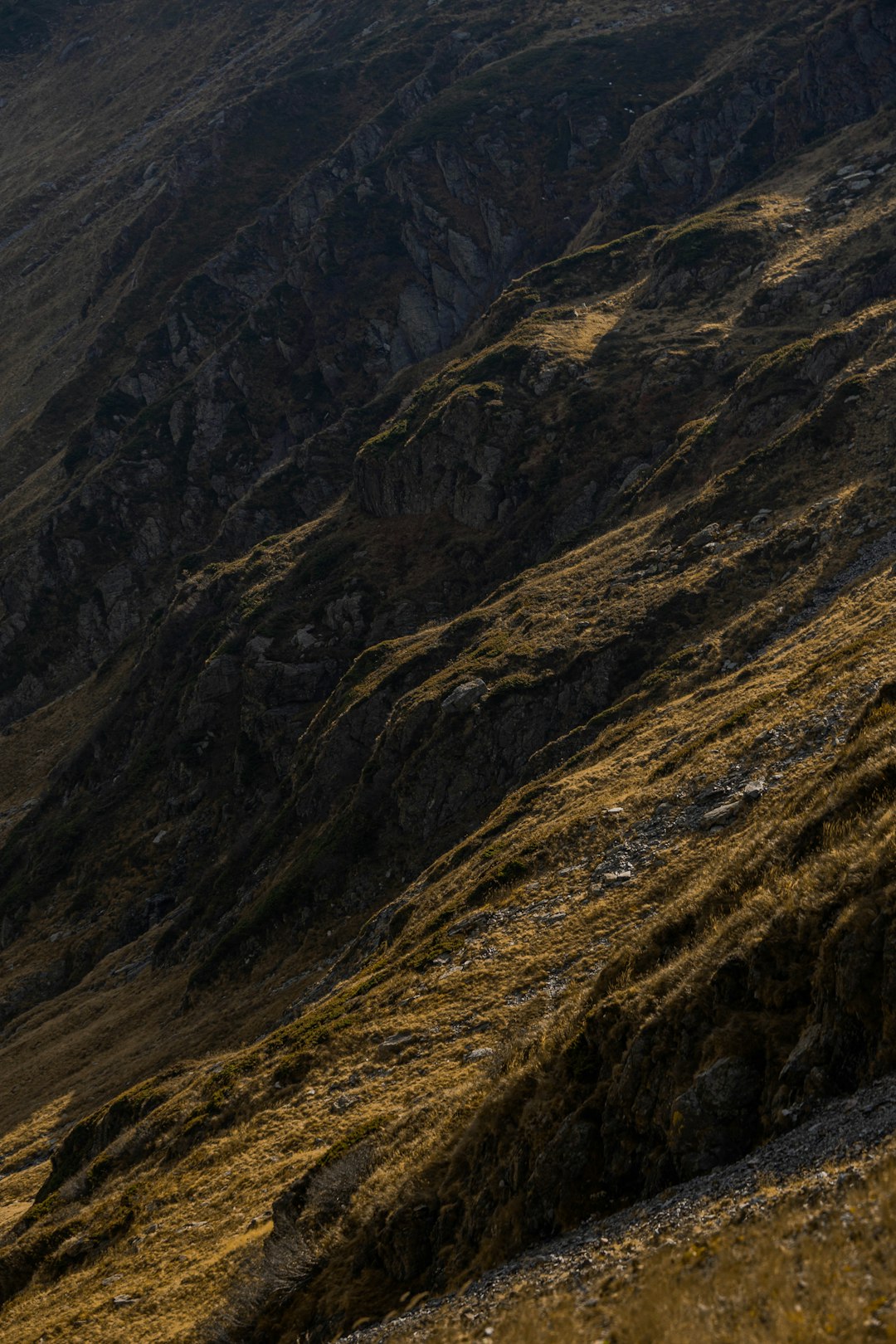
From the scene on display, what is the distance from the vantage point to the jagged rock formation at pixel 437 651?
16.1m

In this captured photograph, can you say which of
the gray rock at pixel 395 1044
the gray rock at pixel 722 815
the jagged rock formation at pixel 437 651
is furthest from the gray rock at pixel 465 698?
the gray rock at pixel 395 1044

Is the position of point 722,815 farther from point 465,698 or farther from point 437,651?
point 437,651

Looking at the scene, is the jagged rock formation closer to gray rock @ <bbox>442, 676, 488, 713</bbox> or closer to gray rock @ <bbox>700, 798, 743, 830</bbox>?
gray rock @ <bbox>442, 676, 488, 713</bbox>

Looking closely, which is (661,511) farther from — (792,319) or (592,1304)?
(592,1304)

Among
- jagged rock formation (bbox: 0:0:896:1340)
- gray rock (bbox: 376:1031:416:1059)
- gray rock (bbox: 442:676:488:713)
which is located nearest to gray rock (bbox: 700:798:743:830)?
jagged rock formation (bbox: 0:0:896:1340)

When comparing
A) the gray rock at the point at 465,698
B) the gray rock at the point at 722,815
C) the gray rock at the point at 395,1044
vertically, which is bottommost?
the gray rock at the point at 465,698

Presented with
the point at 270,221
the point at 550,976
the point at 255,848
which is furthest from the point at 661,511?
the point at 270,221

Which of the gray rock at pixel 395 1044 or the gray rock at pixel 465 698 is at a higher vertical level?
the gray rock at pixel 395 1044

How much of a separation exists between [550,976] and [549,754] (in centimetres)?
1901

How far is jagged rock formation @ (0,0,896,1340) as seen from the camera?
16.1m

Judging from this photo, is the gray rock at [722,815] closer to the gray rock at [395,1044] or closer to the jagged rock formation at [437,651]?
the jagged rock formation at [437,651]

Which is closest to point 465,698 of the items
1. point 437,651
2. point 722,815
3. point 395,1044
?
point 437,651

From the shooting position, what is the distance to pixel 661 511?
54.1 metres

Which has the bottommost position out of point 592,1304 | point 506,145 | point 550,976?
point 550,976
